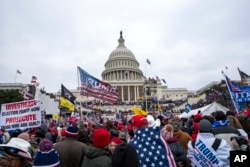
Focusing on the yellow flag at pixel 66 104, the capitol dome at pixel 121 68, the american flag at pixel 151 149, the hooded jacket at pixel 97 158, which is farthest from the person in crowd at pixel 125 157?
the capitol dome at pixel 121 68

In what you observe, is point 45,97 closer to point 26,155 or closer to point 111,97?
point 111,97

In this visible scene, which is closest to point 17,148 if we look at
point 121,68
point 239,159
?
point 239,159

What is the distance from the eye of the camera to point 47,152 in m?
3.19

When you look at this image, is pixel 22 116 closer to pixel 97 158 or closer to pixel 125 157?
pixel 97 158

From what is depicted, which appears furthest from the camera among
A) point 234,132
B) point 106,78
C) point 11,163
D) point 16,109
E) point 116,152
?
point 106,78

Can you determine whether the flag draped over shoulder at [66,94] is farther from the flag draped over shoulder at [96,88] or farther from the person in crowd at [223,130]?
the person in crowd at [223,130]

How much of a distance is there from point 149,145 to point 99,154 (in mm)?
711

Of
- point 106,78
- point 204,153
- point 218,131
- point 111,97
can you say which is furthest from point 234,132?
point 106,78

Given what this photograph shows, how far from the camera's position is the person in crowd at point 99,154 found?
3.79 m

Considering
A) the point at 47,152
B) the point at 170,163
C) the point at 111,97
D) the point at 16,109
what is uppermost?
the point at 111,97

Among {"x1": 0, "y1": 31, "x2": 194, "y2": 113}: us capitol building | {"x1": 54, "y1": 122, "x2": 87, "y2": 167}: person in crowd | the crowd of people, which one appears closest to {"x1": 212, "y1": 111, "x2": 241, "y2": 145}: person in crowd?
the crowd of people

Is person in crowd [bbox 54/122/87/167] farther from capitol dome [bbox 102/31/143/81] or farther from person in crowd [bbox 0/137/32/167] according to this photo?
capitol dome [bbox 102/31/143/81]

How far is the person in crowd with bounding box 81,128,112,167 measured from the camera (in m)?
3.79

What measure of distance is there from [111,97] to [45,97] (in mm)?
4381
